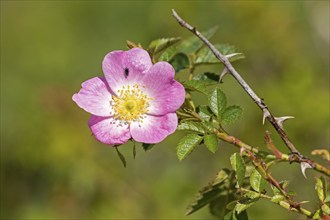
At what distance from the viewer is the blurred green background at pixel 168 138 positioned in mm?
3312

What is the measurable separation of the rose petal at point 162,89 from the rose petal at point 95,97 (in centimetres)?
9

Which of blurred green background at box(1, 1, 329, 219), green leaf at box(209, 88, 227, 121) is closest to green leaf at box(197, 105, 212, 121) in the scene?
green leaf at box(209, 88, 227, 121)

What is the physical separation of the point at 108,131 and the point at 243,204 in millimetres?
333

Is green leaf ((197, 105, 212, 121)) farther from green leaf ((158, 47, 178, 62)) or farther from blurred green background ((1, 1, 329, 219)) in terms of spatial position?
blurred green background ((1, 1, 329, 219))

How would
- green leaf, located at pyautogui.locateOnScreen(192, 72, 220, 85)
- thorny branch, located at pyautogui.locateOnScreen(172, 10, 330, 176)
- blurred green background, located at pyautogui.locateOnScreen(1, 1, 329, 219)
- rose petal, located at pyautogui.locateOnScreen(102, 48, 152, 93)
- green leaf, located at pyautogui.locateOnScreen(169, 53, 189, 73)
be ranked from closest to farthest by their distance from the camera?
thorny branch, located at pyautogui.locateOnScreen(172, 10, 330, 176) < rose petal, located at pyautogui.locateOnScreen(102, 48, 152, 93) < green leaf, located at pyautogui.locateOnScreen(192, 72, 220, 85) < green leaf, located at pyautogui.locateOnScreen(169, 53, 189, 73) < blurred green background, located at pyautogui.locateOnScreen(1, 1, 329, 219)

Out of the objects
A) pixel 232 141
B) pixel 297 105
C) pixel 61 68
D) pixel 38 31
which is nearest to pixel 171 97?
pixel 232 141

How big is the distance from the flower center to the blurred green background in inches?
49.6

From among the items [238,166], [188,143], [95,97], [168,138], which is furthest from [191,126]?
[168,138]

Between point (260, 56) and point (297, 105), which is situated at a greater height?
point (260, 56)

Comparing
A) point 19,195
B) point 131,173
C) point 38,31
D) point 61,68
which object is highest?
point 38,31

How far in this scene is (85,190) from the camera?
12.2ft

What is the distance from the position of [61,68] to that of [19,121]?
0.87 meters

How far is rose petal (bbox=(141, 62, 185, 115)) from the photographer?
55.9 inches

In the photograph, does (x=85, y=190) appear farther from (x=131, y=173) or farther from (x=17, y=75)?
(x=17, y=75)
